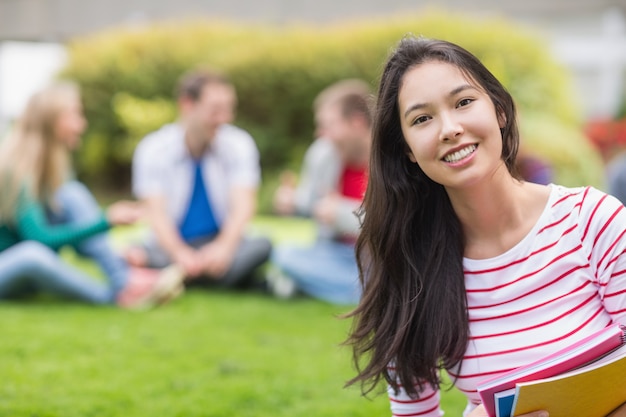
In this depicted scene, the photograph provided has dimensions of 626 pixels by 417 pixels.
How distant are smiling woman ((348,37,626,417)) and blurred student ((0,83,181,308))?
336 cm

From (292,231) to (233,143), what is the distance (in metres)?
3.81

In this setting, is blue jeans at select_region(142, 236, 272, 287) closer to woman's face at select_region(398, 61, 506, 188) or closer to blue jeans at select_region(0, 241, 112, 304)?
blue jeans at select_region(0, 241, 112, 304)

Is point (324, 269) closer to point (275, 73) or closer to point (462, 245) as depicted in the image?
point (462, 245)

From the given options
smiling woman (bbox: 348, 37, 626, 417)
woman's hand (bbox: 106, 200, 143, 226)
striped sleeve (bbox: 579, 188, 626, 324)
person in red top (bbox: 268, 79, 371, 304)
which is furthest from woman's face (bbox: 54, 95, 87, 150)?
striped sleeve (bbox: 579, 188, 626, 324)

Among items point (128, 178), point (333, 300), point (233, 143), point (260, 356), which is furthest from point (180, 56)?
point (260, 356)

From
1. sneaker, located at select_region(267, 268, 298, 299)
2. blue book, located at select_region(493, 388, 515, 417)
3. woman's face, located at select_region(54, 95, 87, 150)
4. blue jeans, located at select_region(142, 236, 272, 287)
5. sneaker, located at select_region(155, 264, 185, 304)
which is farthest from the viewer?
blue jeans, located at select_region(142, 236, 272, 287)

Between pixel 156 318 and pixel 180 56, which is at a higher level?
pixel 180 56

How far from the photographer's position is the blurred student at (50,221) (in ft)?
17.7

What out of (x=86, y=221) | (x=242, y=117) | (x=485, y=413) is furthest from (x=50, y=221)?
(x=242, y=117)

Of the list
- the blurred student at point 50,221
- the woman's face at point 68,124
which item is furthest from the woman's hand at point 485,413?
the woman's face at point 68,124

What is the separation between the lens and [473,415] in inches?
78.2

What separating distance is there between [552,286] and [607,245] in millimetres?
170

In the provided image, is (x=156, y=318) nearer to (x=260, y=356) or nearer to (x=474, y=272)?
(x=260, y=356)

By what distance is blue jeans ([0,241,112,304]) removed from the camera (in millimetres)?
5352
